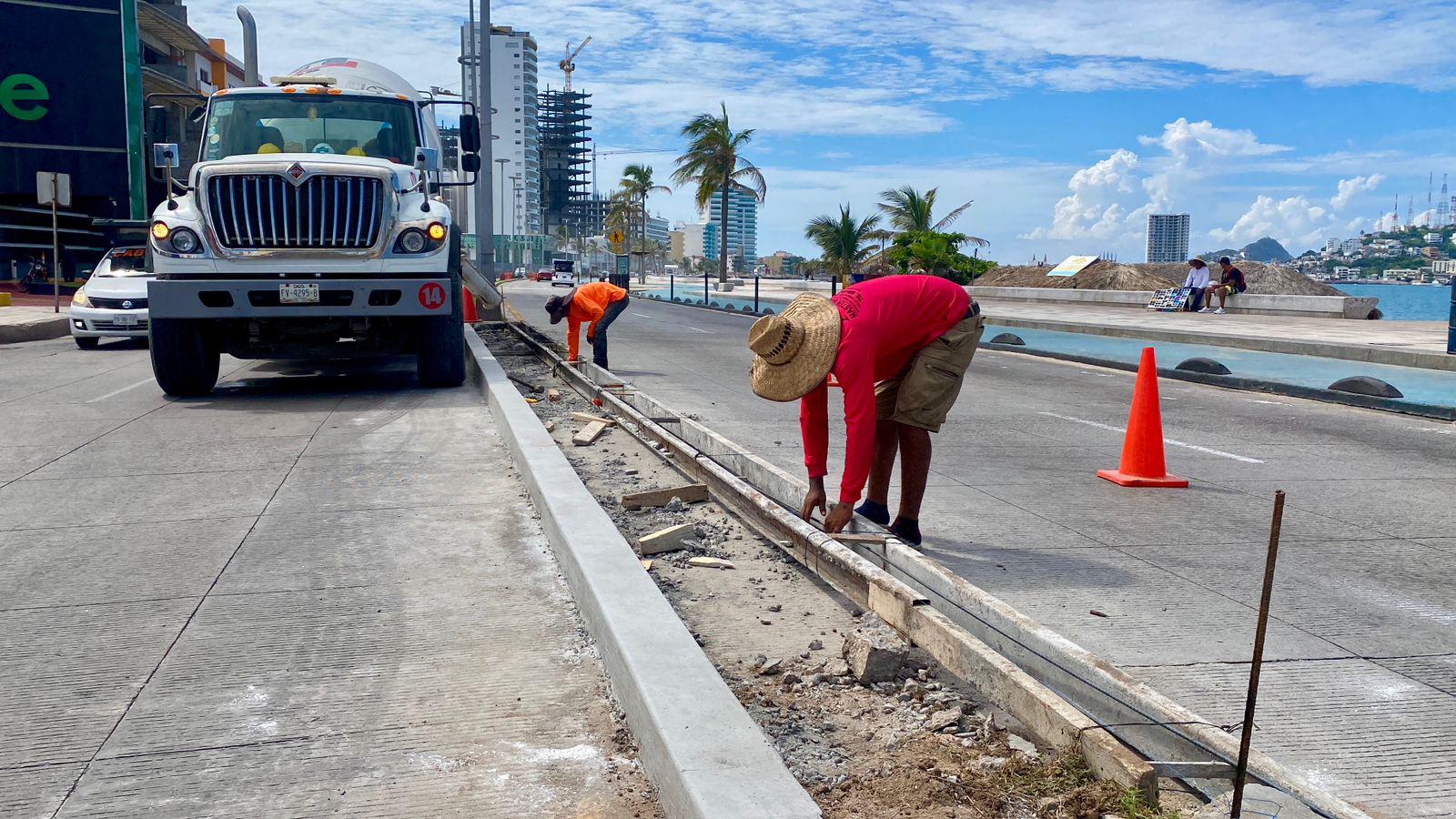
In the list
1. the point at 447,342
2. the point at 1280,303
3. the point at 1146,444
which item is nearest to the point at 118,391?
the point at 447,342

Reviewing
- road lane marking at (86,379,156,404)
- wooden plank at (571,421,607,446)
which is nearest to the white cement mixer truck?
road lane marking at (86,379,156,404)

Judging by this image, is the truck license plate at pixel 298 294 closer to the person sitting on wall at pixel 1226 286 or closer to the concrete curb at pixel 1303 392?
the concrete curb at pixel 1303 392

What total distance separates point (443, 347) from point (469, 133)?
2731 mm

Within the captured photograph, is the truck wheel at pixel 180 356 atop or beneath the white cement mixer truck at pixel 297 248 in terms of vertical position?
beneath

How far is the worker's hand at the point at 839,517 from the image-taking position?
4855 millimetres

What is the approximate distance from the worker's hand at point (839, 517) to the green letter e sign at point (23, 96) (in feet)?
124

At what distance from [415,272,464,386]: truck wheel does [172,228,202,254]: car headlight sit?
2.14 m

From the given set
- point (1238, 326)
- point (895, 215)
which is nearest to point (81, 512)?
point (1238, 326)

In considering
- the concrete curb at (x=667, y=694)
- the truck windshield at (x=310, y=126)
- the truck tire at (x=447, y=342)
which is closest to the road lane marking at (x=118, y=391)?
the truck windshield at (x=310, y=126)

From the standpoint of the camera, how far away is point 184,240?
10.2 m

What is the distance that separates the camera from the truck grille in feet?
33.7

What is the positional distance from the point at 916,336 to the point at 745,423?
4940 mm

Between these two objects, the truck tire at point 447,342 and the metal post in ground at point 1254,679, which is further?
the truck tire at point 447,342

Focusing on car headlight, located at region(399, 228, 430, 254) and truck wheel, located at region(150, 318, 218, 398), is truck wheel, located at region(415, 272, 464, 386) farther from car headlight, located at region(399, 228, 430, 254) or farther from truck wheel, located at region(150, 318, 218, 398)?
truck wheel, located at region(150, 318, 218, 398)
